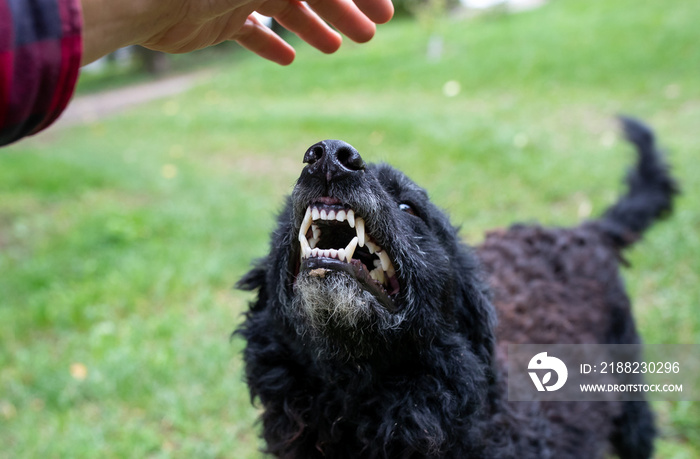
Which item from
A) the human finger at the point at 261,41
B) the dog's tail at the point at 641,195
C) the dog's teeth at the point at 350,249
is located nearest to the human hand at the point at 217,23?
the human finger at the point at 261,41

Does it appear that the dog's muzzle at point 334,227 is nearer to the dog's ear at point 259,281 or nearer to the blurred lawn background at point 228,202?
the dog's ear at point 259,281

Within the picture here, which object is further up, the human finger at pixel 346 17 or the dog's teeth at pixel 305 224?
the human finger at pixel 346 17

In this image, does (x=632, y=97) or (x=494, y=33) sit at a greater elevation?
(x=494, y=33)

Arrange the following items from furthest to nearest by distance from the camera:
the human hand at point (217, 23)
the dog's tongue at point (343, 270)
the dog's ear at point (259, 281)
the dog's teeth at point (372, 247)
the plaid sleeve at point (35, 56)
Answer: the dog's ear at point (259, 281) → the dog's teeth at point (372, 247) → the dog's tongue at point (343, 270) → the human hand at point (217, 23) → the plaid sleeve at point (35, 56)

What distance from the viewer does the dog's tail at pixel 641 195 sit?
3.52m

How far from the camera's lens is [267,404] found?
2.03 metres

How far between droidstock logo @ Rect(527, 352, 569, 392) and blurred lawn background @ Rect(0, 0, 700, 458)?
0.94 meters

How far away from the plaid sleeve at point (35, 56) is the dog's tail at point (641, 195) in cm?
328

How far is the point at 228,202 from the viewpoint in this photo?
6.95 meters

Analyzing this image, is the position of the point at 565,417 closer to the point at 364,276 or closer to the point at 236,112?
the point at 364,276

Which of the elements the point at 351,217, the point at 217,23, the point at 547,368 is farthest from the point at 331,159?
the point at 547,368

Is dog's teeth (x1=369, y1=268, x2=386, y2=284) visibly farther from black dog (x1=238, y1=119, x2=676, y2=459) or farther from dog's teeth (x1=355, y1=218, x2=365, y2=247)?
dog's teeth (x1=355, y1=218, x2=365, y2=247)

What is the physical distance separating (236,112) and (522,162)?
316 inches

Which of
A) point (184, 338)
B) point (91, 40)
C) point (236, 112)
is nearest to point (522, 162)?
point (184, 338)
